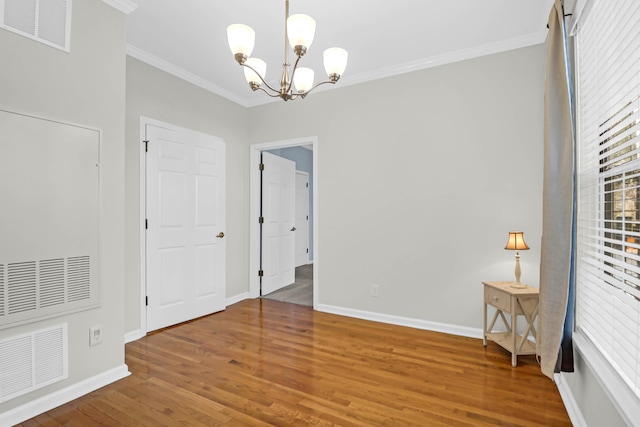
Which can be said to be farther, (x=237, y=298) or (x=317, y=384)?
(x=237, y=298)

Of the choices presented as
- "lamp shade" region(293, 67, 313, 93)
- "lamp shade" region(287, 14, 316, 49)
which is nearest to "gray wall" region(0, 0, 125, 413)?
"lamp shade" region(293, 67, 313, 93)

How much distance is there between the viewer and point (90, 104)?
2.27 metres

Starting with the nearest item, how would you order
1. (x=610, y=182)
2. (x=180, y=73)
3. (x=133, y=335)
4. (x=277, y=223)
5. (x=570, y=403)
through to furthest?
(x=610, y=182) → (x=570, y=403) → (x=133, y=335) → (x=180, y=73) → (x=277, y=223)

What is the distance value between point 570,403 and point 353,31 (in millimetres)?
3123

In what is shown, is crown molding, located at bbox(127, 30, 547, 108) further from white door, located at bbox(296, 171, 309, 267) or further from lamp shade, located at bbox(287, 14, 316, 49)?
white door, located at bbox(296, 171, 309, 267)

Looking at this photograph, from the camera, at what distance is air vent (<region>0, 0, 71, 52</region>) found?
1896 millimetres

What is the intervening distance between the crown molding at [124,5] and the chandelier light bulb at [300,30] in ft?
4.80

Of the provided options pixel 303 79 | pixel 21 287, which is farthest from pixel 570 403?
pixel 21 287

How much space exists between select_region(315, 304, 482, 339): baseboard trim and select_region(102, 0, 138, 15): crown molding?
3.41 meters

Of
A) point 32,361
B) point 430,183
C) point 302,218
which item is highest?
point 430,183

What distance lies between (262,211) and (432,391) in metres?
3.18

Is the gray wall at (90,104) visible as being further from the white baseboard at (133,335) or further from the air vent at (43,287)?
the white baseboard at (133,335)

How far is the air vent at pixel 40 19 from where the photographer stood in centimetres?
190

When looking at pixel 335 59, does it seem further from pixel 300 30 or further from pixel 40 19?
pixel 40 19
